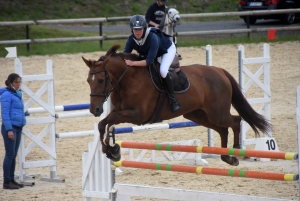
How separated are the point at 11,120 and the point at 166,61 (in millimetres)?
2276

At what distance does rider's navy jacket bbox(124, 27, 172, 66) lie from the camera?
6.43m

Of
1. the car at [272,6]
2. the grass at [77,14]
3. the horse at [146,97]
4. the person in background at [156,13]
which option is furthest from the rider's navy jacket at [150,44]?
the car at [272,6]

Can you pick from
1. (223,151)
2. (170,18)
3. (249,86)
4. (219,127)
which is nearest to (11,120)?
(219,127)

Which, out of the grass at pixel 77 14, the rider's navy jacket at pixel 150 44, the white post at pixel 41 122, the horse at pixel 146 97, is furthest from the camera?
the grass at pixel 77 14

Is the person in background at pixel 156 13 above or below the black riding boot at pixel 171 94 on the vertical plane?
above

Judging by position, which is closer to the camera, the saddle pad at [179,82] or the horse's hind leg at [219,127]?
the saddle pad at [179,82]

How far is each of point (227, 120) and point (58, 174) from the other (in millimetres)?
2625

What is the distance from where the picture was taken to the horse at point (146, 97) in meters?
6.11

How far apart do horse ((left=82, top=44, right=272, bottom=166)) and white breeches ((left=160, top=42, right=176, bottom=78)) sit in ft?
0.55

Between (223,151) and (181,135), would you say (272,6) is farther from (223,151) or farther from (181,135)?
(223,151)

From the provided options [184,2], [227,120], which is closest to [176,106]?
[227,120]

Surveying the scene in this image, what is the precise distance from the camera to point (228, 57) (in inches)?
593

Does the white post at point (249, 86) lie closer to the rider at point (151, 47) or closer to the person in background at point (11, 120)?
the rider at point (151, 47)

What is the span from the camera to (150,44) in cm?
648
